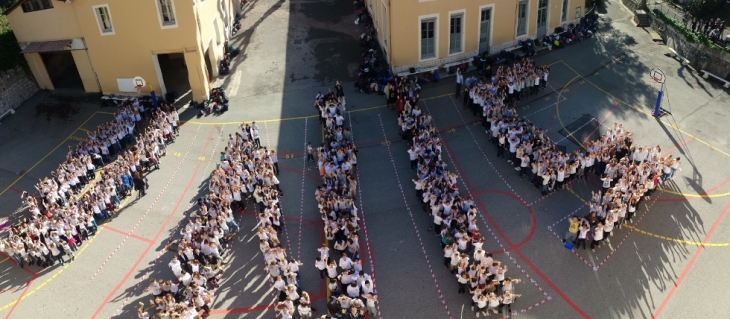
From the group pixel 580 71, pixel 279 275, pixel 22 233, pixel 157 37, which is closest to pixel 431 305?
pixel 279 275

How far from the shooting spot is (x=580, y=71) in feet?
118

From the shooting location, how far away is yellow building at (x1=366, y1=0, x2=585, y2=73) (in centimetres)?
3484

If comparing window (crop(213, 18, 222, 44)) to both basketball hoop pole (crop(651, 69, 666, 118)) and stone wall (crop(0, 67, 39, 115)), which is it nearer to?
stone wall (crop(0, 67, 39, 115))

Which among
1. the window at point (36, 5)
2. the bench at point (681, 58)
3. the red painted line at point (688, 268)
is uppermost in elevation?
the window at point (36, 5)

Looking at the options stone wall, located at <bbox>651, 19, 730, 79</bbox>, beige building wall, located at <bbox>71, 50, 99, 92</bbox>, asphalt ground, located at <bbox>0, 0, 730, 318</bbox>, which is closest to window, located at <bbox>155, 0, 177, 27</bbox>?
asphalt ground, located at <bbox>0, 0, 730, 318</bbox>

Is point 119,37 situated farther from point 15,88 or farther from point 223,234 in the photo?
point 223,234

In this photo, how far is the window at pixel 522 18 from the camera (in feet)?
122

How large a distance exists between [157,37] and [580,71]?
86.2ft

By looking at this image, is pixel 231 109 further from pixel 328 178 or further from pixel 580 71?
pixel 580 71

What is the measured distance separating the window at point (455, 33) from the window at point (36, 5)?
972 inches

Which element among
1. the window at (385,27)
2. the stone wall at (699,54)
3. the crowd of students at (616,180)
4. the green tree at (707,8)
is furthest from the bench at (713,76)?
the window at (385,27)

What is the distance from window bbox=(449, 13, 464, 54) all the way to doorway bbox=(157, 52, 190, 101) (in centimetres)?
1750

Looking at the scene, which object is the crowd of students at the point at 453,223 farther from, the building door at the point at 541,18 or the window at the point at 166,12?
the window at the point at 166,12

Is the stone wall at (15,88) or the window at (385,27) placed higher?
the window at (385,27)
